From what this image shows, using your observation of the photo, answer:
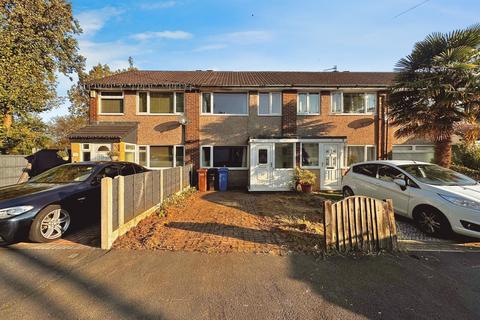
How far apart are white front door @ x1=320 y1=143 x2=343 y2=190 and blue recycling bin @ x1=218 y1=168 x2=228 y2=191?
4830mm

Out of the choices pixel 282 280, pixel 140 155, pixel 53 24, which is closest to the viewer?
pixel 282 280

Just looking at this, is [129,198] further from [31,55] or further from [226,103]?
[31,55]

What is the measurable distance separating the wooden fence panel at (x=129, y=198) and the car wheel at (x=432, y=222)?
21.9 feet

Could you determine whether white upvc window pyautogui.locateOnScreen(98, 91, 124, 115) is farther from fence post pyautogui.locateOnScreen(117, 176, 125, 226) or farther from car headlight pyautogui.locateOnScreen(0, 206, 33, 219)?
car headlight pyautogui.locateOnScreen(0, 206, 33, 219)

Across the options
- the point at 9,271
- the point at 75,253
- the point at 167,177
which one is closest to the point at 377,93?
the point at 167,177

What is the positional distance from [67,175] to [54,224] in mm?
1620

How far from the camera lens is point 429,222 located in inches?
219

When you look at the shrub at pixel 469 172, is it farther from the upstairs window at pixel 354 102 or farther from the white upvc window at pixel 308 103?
the white upvc window at pixel 308 103

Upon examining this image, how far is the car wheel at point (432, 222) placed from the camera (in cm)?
529

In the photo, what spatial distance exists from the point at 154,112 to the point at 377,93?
40.2 ft

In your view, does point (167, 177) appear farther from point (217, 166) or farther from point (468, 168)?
point (468, 168)

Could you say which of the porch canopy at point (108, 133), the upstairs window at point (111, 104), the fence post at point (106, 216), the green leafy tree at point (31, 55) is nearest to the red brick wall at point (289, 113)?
the porch canopy at point (108, 133)

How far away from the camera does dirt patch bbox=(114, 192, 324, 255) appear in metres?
4.79

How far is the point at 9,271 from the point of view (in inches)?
151
